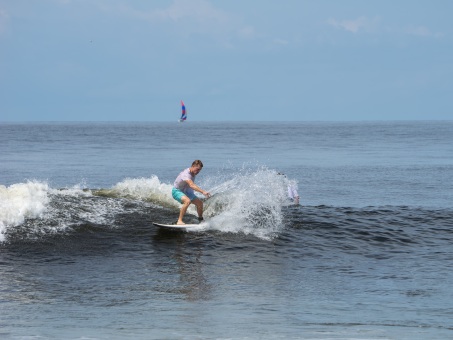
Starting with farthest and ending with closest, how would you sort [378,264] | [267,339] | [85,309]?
[378,264] → [85,309] → [267,339]

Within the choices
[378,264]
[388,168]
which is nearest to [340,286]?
[378,264]

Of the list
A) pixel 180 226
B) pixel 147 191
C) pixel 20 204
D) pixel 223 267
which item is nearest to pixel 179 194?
pixel 180 226

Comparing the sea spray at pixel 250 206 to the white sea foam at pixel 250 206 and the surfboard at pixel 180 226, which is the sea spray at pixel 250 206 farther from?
the surfboard at pixel 180 226

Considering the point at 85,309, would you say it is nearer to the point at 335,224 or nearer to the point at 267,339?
the point at 267,339

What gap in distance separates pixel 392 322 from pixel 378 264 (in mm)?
5296

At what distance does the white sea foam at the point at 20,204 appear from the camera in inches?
675

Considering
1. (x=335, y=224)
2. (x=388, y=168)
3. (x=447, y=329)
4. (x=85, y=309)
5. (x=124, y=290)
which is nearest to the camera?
(x=447, y=329)

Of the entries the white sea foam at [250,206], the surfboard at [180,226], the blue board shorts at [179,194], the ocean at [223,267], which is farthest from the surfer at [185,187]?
the white sea foam at [250,206]

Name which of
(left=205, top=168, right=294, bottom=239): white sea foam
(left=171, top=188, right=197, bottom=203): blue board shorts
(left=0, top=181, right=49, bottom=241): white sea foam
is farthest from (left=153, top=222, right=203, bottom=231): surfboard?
(left=0, top=181, right=49, bottom=241): white sea foam

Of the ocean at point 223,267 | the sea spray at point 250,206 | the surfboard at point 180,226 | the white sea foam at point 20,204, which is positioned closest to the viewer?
the ocean at point 223,267

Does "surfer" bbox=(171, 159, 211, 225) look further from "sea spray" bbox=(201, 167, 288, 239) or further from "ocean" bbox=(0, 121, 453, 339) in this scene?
"sea spray" bbox=(201, 167, 288, 239)

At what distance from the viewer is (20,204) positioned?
17.8m

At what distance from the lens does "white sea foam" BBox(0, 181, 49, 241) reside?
56.2 ft

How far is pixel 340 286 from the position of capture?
13.2m
